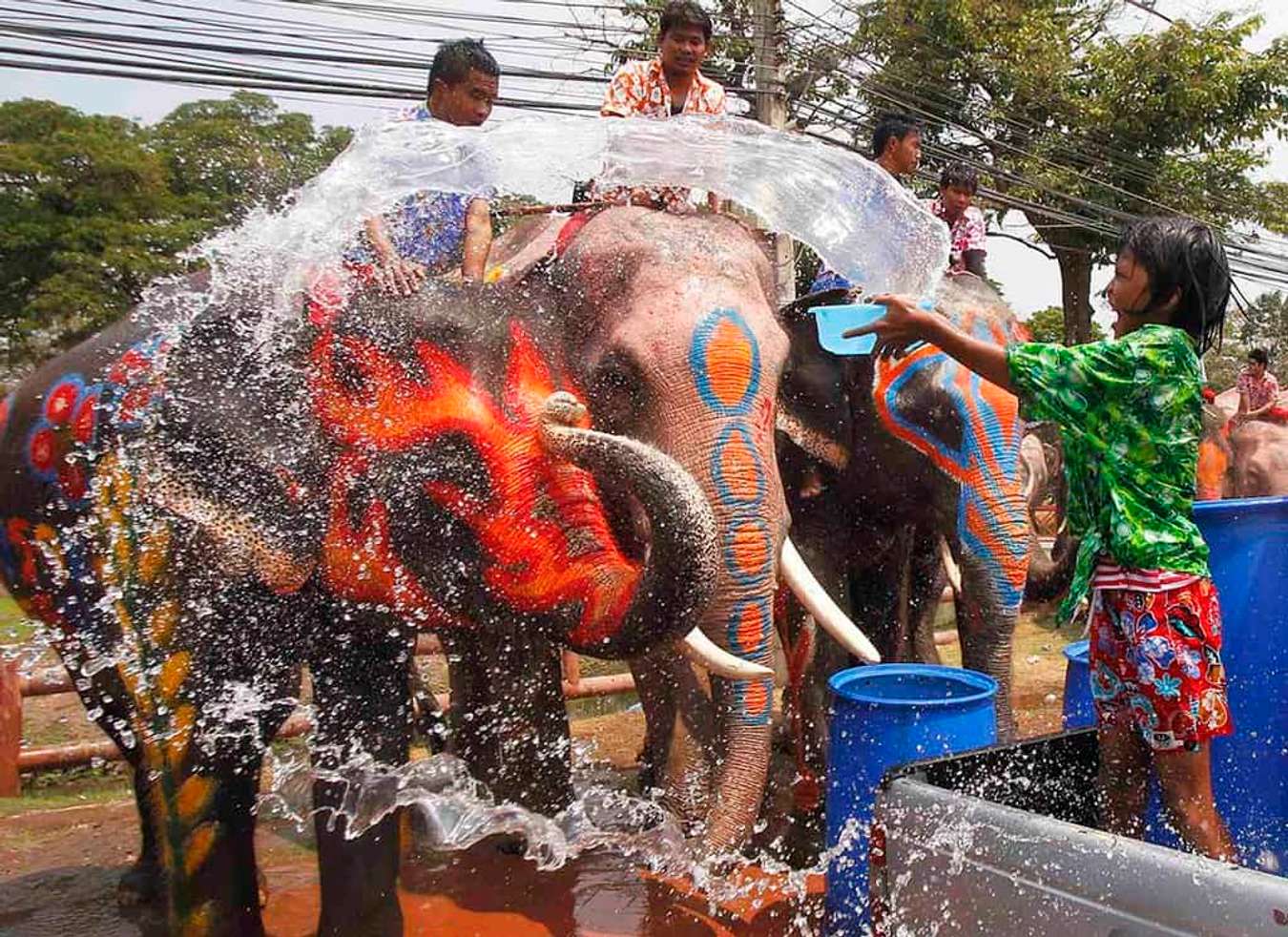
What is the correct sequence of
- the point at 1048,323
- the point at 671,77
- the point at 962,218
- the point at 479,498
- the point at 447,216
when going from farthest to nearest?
the point at 1048,323, the point at 962,218, the point at 671,77, the point at 447,216, the point at 479,498

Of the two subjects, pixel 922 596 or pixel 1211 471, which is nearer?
pixel 922 596

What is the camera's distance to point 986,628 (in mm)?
4961

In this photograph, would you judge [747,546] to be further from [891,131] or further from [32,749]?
[32,749]

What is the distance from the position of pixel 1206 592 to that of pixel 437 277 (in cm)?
215

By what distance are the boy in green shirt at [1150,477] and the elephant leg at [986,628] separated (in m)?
2.47

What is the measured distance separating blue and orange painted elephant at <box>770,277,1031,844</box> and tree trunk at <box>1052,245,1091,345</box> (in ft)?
45.8

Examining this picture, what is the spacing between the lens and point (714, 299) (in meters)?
3.73

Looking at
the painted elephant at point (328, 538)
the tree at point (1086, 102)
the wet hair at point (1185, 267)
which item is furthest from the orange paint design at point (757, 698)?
the tree at point (1086, 102)

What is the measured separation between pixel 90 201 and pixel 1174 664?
1610 centimetres

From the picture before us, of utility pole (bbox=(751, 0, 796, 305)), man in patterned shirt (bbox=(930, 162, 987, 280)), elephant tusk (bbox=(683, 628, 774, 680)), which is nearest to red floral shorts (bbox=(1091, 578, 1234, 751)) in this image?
elephant tusk (bbox=(683, 628, 774, 680))

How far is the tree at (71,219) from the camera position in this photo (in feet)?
45.9

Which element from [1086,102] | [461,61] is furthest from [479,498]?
[1086,102]

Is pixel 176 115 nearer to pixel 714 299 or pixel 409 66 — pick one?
pixel 409 66

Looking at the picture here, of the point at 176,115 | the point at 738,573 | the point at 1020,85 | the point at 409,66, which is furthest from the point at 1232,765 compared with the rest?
the point at 176,115
